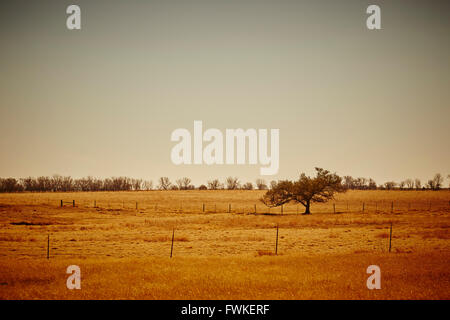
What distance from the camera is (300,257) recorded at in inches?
818

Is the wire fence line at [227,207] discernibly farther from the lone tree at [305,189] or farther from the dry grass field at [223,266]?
the dry grass field at [223,266]

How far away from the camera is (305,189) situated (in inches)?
2334

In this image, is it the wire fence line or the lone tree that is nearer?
the lone tree

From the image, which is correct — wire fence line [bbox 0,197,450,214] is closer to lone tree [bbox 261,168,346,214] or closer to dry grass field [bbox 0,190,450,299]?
lone tree [bbox 261,168,346,214]

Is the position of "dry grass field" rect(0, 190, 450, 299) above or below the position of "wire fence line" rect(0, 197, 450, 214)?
above

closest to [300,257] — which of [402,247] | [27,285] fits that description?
[402,247]

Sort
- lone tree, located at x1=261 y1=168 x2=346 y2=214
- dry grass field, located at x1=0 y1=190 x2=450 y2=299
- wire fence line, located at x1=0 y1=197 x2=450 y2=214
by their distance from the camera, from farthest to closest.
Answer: wire fence line, located at x1=0 y1=197 x2=450 y2=214
lone tree, located at x1=261 y1=168 x2=346 y2=214
dry grass field, located at x1=0 y1=190 x2=450 y2=299

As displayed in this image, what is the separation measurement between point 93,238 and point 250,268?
20237mm

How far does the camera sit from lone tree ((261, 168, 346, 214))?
59.2m

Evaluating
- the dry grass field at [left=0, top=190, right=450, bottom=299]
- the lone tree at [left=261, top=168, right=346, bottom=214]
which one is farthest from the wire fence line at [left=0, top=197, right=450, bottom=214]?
the dry grass field at [left=0, top=190, right=450, bottom=299]

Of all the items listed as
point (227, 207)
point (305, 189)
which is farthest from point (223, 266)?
point (227, 207)

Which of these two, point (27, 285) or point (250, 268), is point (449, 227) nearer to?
point (250, 268)

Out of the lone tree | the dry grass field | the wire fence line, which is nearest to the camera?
the dry grass field
